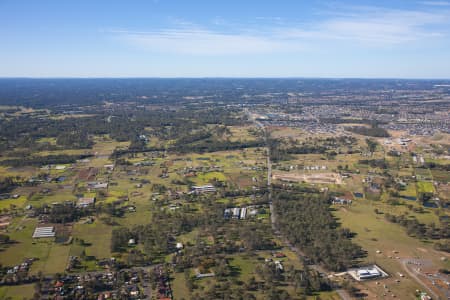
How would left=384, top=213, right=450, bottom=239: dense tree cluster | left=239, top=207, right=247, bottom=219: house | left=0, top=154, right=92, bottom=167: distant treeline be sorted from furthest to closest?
left=0, top=154, right=92, bottom=167: distant treeline, left=239, top=207, right=247, bottom=219: house, left=384, top=213, right=450, bottom=239: dense tree cluster

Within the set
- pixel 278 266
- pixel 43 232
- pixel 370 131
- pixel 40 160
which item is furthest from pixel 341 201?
pixel 370 131

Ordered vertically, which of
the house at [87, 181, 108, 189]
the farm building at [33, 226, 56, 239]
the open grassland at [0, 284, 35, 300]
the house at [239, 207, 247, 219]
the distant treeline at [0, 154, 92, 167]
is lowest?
the open grassland at [0, 284, 35, 300]

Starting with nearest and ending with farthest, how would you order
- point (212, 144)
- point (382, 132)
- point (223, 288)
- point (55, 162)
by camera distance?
point (223, 288) < point (55, 162) < point (212, 144) < point (382, 132)

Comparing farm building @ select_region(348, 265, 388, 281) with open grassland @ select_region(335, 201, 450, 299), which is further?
farm building @ select_region(348, 265, 388, 281)

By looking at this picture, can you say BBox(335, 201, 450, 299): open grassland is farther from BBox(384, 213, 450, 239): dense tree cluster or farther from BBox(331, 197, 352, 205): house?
BBox(331, 197, 352, 205): house

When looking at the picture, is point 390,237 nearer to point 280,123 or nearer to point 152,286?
point 152,286

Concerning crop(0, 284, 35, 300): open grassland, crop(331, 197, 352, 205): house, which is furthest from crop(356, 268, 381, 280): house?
crop(0, 284, 35, 300): open grassland

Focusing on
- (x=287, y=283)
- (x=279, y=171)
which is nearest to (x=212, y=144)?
(x=279, y=171)

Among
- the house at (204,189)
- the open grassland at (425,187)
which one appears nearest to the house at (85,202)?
the house at (204,189)
